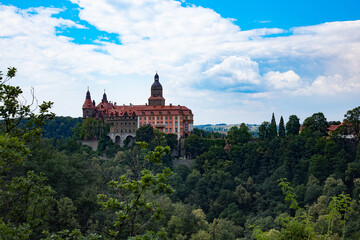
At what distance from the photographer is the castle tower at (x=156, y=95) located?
73750 mm

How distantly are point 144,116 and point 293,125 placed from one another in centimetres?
2627

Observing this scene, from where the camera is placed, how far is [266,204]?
1987 inches

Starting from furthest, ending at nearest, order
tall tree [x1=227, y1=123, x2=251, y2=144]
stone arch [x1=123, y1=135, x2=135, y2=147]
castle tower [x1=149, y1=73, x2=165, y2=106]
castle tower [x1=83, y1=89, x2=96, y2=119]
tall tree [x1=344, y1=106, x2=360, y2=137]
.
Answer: castle tower [x1=83, y1=89, x2=96, y2=119], castle tower [x1=149, y1=73, x2=165, y2=106], stone arch [x1=123, y1=135, x2=135, y2=147], tall tree [x1=227, y1=123, x2=251, y2=144], tall tree [x1=344, y1=106, x2=360, y2=137]

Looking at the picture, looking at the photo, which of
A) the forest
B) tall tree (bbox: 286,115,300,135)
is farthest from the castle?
tall tree (bbox: 286,115,300,135)

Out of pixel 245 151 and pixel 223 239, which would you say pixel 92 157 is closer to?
pixel 245 151

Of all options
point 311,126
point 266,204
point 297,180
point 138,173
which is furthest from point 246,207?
point 138,173

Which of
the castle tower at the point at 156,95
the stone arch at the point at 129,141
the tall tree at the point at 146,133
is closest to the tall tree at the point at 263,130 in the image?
the tall tree at the point at 146,133

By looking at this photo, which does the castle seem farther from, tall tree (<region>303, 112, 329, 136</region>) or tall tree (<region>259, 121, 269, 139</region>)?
tall tree (<region>303, 112, 329, 136</region>)

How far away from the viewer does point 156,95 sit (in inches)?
2940

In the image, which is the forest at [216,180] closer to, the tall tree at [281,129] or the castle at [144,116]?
the tall tree at [281,129]

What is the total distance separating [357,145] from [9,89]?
47187 millimetres

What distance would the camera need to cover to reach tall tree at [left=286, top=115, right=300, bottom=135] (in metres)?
58.5

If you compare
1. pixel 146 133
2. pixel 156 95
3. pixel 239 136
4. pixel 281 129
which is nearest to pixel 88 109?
pixel 156 95

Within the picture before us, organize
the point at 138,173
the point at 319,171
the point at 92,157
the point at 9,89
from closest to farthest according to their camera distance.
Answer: the point at 138,173, the point at 9,89, the point at 319,171, the point at 92,157
